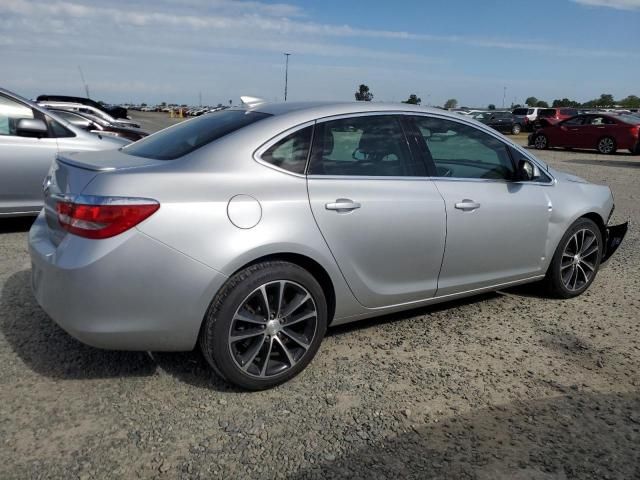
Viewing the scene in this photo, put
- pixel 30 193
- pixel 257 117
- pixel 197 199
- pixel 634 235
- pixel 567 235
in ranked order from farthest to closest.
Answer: pixel 634 235
pixel 30 193
pixel 567 235
pixel 257 117
pixel 197 199

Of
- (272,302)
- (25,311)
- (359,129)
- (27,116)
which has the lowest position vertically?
(25,311)

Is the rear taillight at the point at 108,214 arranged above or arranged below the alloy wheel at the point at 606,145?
above

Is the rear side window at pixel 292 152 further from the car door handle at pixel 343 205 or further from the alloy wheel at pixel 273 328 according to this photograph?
the alloy wheel at pixel 273 328

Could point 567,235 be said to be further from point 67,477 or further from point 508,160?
point 67,477

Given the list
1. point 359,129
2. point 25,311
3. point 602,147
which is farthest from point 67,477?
point 602,147

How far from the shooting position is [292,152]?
309cm

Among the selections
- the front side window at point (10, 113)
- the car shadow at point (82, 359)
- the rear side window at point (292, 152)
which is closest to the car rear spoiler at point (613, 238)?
the rear side window at point (292, 152)

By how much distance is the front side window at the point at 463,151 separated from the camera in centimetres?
368

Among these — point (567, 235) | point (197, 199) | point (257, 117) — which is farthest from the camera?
point (567, 235)

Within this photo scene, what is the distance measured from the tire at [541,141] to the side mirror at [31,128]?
20122 mm

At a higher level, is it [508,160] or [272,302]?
[508,160]

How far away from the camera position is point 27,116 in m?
5.94

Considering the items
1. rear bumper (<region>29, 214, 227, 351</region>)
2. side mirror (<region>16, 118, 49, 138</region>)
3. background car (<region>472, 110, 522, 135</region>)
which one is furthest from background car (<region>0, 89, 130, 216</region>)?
background car (<region>472, 110, 522, 135</region>)

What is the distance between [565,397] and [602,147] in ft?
64.5
